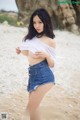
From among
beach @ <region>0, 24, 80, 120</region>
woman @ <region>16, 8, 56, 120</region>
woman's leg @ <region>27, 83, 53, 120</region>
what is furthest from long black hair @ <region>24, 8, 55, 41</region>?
beach @ <region>0, 24, 80, 120</region>

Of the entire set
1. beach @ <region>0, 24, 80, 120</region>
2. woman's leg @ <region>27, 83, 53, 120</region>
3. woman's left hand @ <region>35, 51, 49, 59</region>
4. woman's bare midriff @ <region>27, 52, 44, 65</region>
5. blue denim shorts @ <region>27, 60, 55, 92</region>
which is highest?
woman's left hand @ <region>35, 51, 49, 59</region>

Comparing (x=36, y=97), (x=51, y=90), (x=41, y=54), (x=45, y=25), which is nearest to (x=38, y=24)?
(x=45, y=25)

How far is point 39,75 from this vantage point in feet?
4.97

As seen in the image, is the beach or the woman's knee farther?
the beach

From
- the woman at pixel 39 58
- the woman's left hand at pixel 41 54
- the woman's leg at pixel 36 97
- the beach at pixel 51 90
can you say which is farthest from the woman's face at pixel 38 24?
the beach at pixel 51 90

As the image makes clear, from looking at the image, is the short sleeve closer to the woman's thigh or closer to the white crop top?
the white crop top

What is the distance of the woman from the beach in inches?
4.3

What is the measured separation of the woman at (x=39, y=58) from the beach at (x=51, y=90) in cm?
11

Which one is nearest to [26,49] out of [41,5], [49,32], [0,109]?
[49,32]

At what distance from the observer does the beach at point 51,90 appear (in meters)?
2.31

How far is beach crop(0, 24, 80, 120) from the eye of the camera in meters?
2.31

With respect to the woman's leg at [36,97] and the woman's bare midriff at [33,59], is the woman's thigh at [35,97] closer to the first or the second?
the woman's leg at [36,97]

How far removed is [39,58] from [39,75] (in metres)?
0.08

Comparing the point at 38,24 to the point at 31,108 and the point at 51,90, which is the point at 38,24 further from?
the point at 51,90
